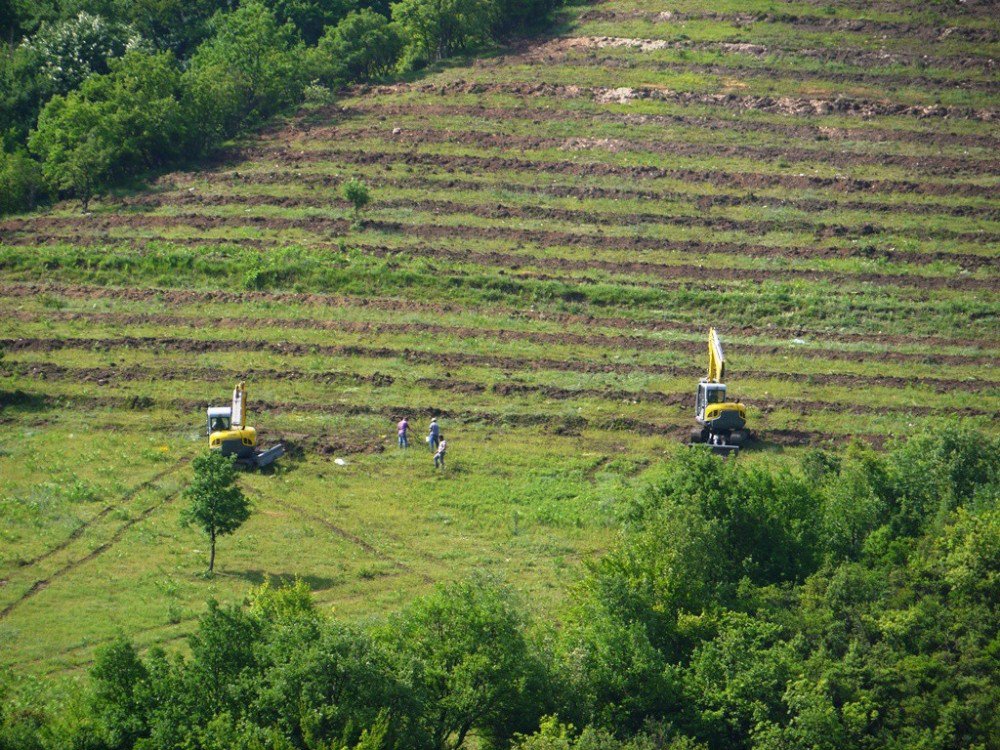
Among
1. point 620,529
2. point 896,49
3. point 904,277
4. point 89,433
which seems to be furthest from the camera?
point 896,49

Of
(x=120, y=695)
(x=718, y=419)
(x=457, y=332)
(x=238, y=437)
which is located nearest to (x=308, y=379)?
(x=457, y=332)

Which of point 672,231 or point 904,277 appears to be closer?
point 904,277

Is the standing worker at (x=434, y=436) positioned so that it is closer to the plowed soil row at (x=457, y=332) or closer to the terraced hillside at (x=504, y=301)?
the terraced hillside at (x=504, y=301)

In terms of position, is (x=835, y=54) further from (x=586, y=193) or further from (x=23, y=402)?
(x=23, y=402)

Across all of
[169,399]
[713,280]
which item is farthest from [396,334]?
[713,280]

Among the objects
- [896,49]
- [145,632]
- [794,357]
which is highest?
[896,49]

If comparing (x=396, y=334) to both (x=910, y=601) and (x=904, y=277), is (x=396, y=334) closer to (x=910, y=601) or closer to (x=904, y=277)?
(x=904, y=277)

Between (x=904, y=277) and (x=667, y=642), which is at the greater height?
(x=904, y=277)
